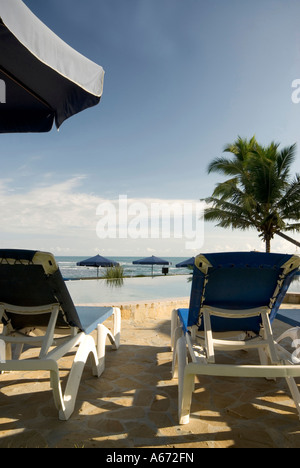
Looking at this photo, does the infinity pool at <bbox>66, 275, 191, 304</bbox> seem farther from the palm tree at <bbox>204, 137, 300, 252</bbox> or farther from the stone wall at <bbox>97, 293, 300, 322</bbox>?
the palm tree at <bbox>204, 137, 300, 252</bbox>

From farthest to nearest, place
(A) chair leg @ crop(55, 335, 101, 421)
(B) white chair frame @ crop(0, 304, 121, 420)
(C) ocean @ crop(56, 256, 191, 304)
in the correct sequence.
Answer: (C) ocean @ crop(56, 256, 191, 304), (A) chair leg @ crop(55, 335, 101, 421), (B) white chair frame @ crop(0, 304, 121, 420)

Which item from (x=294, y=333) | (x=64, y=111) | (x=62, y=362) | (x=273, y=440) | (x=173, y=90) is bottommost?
(x=62, y=362)

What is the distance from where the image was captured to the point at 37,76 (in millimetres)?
2465

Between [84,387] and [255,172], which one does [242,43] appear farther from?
[255,172]

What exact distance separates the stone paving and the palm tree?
48.4 ft

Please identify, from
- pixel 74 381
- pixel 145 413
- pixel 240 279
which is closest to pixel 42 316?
pixel 74 381

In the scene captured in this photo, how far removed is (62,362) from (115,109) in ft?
27.3

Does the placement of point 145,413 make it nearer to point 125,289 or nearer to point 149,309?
point 149,309

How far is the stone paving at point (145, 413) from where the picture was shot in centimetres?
157

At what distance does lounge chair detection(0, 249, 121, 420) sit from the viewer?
5.76ft

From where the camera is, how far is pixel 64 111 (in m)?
2.75

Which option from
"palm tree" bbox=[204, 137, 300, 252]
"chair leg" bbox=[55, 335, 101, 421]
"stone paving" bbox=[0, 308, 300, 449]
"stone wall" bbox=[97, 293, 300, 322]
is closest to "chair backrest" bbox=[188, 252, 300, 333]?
"stone paving" bbox=[0, 308, 300, 449]

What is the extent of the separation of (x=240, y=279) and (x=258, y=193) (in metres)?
15.1
